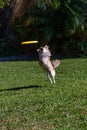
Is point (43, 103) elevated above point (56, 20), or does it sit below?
below

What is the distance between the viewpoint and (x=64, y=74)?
46.4 ft

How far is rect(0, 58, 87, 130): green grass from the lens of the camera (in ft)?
23.0

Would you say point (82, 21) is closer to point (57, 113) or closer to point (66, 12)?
point (66, 12)

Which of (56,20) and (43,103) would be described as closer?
(43,103)

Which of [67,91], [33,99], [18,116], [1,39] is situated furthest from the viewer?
[1,39]

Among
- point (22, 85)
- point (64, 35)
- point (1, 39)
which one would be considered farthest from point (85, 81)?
point (1, 39)

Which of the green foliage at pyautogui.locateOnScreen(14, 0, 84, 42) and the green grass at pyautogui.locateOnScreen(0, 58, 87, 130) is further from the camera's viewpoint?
the green foliage at pyautogui.locateOnScreen(14, 0, 84, 42)

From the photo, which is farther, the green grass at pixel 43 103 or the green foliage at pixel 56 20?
the green foliage at pixel 56 20

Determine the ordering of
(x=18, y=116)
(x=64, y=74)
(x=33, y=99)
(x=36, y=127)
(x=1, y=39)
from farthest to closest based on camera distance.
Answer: (x=1, y=39) < (x=64, y=74) < (x=33, y=99) < (x=18, y=116) < (x=36, y=127)

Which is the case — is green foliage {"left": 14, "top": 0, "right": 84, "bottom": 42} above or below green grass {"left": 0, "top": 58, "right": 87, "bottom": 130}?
above

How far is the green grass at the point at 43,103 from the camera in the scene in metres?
7.01

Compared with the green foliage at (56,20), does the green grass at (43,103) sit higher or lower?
lower

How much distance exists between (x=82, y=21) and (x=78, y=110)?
1476cm

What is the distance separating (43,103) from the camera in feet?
28.0
